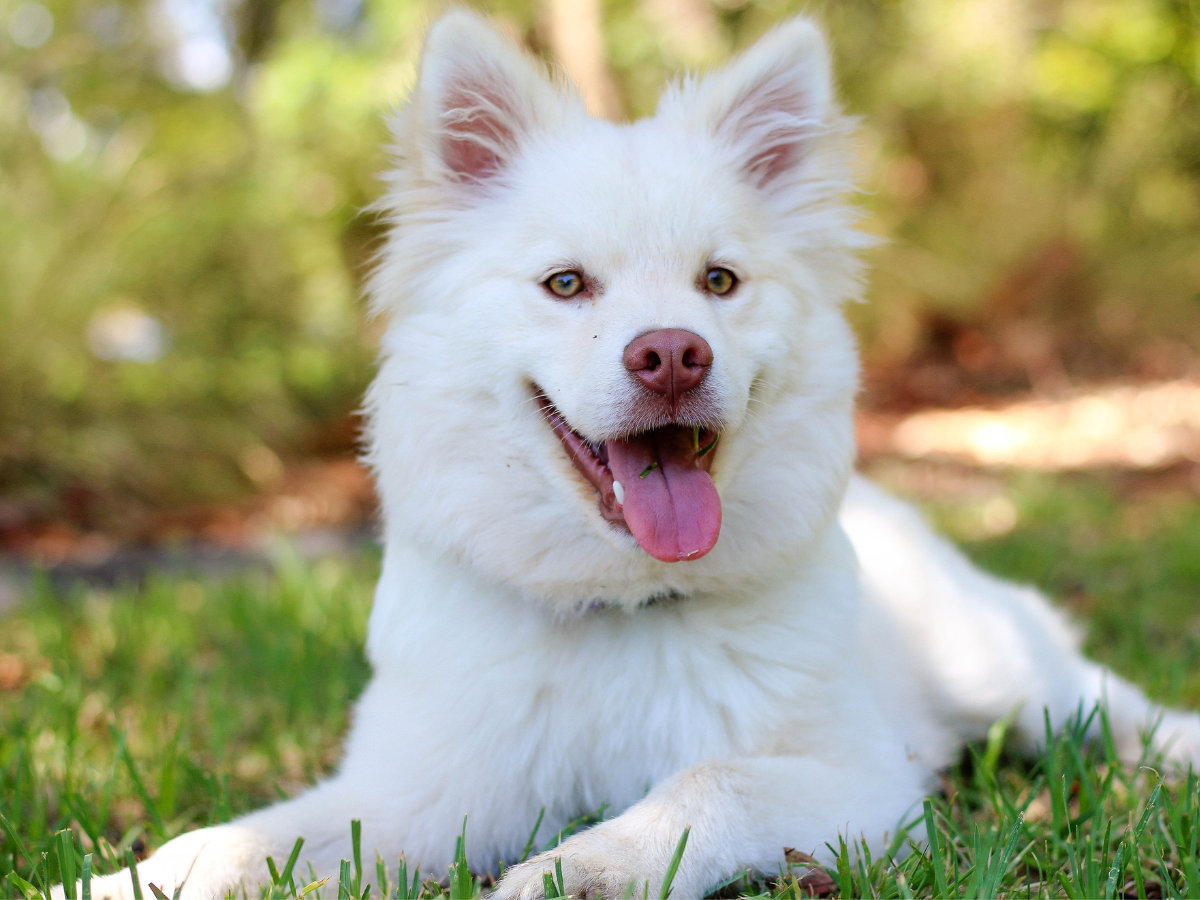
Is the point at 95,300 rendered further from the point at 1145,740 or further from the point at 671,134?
the point at 1145,740

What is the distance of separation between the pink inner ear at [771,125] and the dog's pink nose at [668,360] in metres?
0.88

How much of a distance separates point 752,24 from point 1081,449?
20.2ft

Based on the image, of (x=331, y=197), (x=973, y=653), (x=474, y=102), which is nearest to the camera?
(x=474, y=102)

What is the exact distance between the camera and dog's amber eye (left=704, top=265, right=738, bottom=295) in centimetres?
259

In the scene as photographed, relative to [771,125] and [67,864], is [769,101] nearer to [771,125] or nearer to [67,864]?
[771,125]

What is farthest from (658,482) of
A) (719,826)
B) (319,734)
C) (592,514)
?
(319,734)

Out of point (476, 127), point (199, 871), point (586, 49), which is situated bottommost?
point (199, 871)

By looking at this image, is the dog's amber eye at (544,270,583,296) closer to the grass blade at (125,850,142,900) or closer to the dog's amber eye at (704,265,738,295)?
the dog's amber eye at (704,265,738,295)

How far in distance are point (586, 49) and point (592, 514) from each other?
245 inches

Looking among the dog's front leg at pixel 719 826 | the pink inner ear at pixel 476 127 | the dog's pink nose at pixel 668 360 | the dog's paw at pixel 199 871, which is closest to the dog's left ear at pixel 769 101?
the pink inner ear at pixel 476 127

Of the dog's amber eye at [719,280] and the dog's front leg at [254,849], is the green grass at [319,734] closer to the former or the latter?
the dog's front leg at [254,849]

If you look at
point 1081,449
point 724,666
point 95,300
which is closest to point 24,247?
point 95,300

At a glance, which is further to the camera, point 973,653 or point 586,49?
point 586,49

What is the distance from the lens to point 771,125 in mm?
2924
